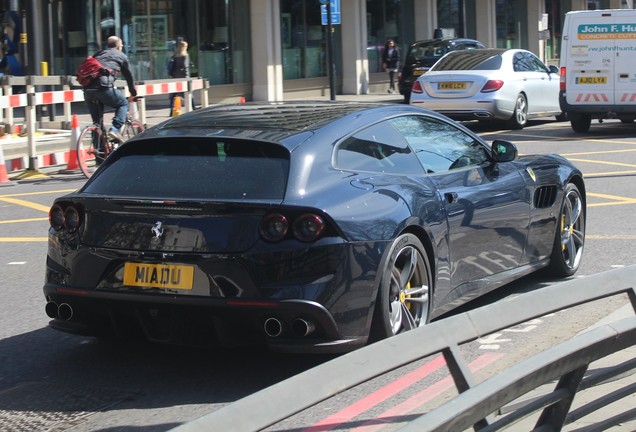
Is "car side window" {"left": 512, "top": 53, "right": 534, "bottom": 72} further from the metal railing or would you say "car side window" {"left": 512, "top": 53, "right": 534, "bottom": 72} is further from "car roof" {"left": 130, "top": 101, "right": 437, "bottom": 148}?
the metal railing

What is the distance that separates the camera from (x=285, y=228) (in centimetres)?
548

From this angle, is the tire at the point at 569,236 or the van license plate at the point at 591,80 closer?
the tire at the point at 569,236

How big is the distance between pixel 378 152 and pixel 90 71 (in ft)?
31.1

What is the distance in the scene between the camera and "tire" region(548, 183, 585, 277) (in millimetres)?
7988

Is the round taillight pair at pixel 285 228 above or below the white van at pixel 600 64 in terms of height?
below

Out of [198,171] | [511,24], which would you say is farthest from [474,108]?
[511,24]

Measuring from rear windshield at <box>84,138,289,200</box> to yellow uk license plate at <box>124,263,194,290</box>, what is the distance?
1.18ft

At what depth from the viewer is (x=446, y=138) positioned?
7.16 m

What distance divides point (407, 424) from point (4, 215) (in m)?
10.2

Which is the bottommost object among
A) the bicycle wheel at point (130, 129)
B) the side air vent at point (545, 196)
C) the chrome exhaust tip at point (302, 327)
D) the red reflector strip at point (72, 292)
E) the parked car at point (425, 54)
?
the chrome exhaust tip at point (302, 327)

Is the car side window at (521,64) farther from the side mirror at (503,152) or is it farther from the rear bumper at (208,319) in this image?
the rear bumper at (208,319)

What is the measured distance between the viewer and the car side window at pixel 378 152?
20.3ft

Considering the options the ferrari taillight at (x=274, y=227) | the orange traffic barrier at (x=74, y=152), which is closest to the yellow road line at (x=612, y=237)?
the ferrari taillight at (x=274, y=227)

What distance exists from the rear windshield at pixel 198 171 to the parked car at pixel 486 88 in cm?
1526
